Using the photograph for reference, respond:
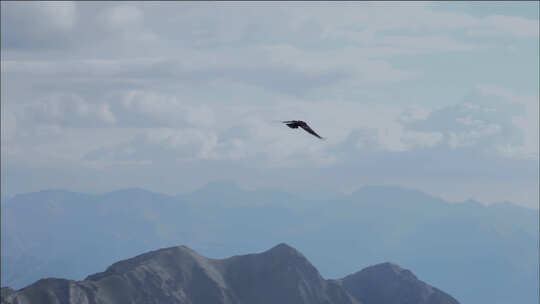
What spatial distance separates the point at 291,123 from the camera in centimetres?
3750

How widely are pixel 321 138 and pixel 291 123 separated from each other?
2364 mm

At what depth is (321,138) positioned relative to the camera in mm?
36125
